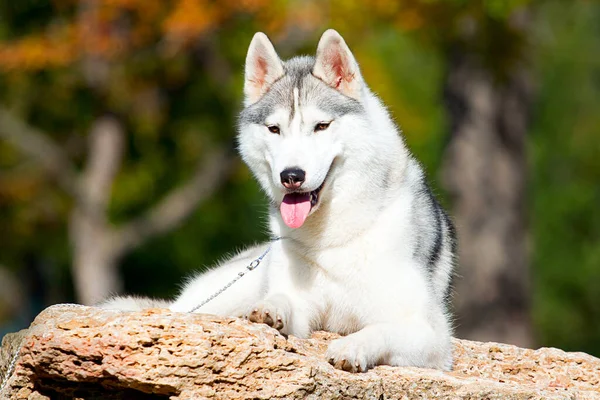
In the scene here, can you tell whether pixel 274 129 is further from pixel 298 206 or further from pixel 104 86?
pixel 104 86

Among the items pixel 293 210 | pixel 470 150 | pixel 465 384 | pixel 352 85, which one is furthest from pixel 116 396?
pixel 470 150

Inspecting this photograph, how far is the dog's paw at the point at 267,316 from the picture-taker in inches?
232

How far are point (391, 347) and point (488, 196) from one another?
11030mm

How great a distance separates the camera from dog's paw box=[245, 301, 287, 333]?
589cm

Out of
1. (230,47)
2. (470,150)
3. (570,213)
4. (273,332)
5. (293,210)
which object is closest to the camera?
(273,332)

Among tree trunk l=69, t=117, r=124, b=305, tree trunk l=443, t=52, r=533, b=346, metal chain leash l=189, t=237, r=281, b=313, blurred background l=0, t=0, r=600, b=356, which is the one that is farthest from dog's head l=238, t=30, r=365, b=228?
tree trunk l=69, t=117, r=124, b=305

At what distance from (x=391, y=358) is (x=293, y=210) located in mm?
1028

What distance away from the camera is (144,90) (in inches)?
851

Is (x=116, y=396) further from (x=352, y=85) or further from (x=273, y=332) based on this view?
(x=352, y=85)

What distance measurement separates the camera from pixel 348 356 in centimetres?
568

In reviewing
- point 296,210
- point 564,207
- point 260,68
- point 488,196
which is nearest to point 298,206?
point 296,210

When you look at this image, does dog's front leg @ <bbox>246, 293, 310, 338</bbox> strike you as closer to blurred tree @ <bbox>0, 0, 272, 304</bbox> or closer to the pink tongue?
the pink tongue

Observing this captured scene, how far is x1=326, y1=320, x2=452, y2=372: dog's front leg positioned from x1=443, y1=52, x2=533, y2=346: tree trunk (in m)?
A: 9.96

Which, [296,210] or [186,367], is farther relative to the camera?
[296,210]
